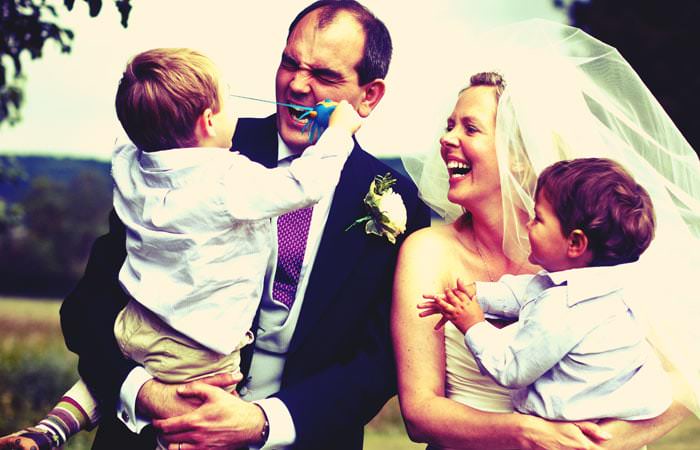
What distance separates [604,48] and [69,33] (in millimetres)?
2943

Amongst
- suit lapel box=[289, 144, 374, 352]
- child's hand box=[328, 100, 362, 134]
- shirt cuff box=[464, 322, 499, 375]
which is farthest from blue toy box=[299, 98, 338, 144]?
shirt cuff box=[464, 322, 499, 375]

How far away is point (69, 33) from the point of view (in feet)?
16.9

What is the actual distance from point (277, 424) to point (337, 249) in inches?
29.1

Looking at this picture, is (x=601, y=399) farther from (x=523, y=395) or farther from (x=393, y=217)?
(x=393, y=217)

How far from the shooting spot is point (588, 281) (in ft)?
10.2

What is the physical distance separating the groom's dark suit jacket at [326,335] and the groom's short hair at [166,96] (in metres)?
0.71

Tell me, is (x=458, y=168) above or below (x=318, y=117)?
below

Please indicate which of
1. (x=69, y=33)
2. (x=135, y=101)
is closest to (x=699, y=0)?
(x=69, y=33)

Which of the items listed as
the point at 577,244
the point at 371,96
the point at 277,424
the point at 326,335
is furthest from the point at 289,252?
the point at 577,244

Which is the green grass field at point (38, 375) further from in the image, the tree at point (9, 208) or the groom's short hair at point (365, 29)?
the groom's short hair at point (365, 29)

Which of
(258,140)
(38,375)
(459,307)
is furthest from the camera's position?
(38,375)

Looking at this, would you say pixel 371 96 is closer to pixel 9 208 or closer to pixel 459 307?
pixel 459 307

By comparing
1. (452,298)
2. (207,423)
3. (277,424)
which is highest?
(452,298)

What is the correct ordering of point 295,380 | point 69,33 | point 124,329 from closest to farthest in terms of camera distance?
point 124,329, point 295,380, point 69,33
